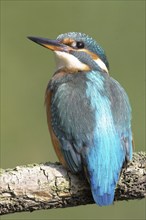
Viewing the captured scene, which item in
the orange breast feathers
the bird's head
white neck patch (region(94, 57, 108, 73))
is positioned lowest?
the orange breast feathers

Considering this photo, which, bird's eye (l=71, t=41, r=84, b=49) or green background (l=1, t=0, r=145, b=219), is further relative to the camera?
green background (l=1, t=0, r=145, b=219)

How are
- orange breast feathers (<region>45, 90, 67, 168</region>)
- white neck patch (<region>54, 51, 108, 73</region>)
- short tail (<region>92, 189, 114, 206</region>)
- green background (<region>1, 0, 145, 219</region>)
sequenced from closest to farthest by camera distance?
1. short tail (<region>92, 189, 114, 206</region>)
2. orange breast feathers (<region>45, 90, 67, 168</region>)
3. white neck patch (<region>54, 51, 108, 73</region>)
4. green background (<region>1, 0, 145, 219</region>)

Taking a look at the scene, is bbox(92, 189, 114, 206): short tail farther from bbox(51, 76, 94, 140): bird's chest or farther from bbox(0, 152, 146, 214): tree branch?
bbox(51, 76, 94, 140): bird's chest

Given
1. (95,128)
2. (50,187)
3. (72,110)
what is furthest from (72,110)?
(50,187)

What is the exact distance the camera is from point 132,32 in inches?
212

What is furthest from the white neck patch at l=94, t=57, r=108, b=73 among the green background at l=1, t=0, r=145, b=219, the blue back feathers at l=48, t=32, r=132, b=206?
the green background at l=1, t=0, r=145, b=219

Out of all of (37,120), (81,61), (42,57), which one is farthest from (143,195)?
(42,57)

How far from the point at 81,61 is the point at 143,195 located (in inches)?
19.1

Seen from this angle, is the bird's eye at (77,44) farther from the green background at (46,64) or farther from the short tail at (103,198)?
the green background at (46,64)

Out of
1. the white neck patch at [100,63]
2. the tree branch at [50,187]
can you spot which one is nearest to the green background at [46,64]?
the white neck patch at [100,63]

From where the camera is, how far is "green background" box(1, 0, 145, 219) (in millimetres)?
4430

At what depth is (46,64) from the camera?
4934 mm

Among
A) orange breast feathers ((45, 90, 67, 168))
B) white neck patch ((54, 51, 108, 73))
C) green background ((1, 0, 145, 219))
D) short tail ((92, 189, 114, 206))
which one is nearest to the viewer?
short tail ((92, 189, 114, 206))

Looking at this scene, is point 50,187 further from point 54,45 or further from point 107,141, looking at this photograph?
point 54,45
